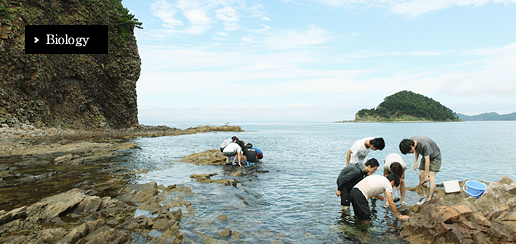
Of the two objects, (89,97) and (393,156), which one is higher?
(89,97)

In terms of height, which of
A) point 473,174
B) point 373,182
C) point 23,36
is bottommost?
point 473,174

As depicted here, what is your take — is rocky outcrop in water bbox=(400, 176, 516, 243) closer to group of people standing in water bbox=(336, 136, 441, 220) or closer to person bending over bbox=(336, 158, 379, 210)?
group of people standing in water bbox=(336, 136, 441, 220)

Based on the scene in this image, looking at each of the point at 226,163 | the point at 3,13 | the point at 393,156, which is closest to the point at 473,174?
the point at 393,156

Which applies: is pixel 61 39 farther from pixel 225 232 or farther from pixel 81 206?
pixel 225 232

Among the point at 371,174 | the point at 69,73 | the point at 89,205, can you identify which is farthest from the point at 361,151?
the point at 69,73

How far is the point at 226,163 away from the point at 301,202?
8988mm

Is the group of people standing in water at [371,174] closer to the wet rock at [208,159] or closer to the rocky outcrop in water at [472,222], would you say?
the rocky outcrop in water at [472,222]

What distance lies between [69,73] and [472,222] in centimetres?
5642

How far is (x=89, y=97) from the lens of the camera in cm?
5259

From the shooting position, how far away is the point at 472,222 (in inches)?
246

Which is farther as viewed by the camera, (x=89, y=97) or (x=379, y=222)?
(x=89, y=97)

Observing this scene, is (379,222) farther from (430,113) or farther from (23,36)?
(430,113)

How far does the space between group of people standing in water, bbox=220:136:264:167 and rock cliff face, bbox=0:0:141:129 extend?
102 ft

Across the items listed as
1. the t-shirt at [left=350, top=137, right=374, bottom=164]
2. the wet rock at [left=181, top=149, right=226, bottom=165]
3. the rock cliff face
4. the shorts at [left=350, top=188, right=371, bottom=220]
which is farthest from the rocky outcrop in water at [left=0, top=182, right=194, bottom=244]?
the rock cliff face
